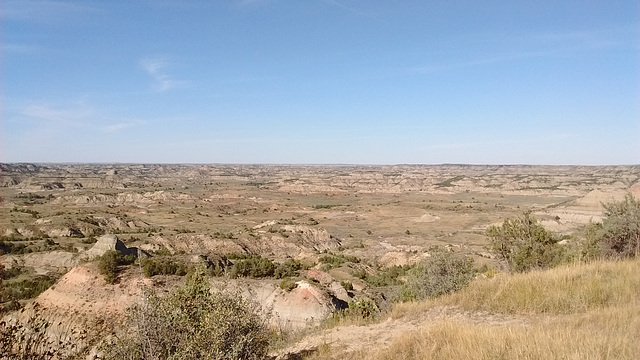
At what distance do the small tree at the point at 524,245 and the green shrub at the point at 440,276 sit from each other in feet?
9.76

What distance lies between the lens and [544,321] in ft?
21.7

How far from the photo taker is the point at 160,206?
305 feet

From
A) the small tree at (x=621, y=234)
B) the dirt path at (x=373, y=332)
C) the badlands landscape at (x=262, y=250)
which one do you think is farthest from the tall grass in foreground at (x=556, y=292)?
the small tree at (x=621, y=234)

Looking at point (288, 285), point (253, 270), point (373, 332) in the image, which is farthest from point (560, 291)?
point (253, 270)

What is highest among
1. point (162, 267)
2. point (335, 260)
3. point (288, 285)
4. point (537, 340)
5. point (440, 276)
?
point (537, 340)

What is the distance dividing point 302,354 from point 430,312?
3044mm

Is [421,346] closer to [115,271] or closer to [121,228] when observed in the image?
[115,271]

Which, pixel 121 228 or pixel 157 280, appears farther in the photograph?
pixel 121 228

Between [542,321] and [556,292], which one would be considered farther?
[556,292]

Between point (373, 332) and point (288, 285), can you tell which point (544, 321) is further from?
point (288, 285)

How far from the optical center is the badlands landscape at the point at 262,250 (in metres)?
10.7

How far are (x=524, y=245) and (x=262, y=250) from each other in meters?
36.7

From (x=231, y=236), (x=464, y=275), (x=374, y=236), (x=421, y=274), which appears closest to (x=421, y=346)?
(x=464, y=275)

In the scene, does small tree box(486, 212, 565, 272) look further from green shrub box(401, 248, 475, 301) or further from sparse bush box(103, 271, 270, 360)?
sparse bush box(103, 271, 270, 360)
